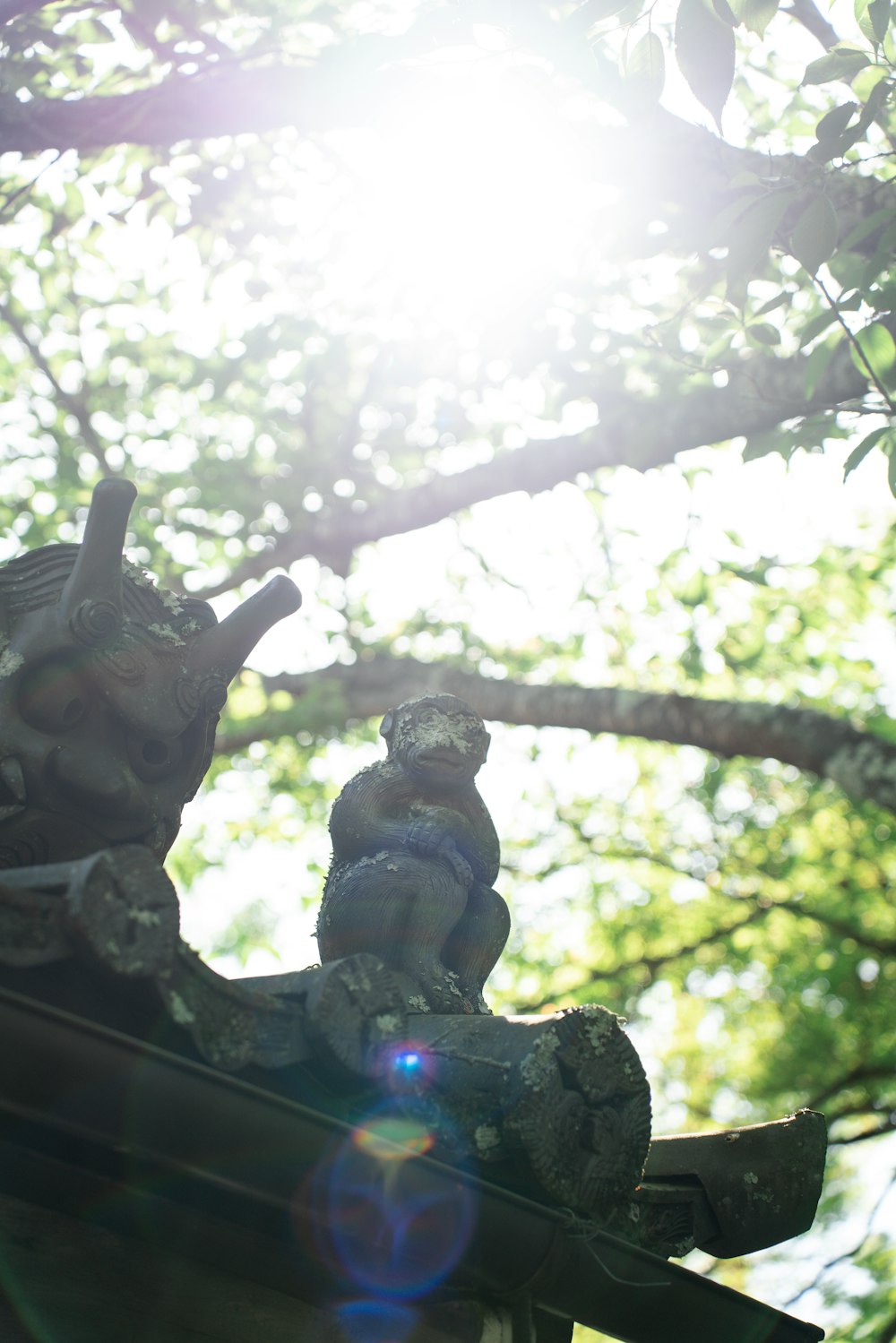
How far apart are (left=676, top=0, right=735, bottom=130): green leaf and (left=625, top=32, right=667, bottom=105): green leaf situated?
0.32 meters

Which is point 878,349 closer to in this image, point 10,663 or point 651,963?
point 10,663

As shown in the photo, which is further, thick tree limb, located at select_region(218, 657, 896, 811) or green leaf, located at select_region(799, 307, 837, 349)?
thick tree limb, located at select_region(218, 657, 896, 811)

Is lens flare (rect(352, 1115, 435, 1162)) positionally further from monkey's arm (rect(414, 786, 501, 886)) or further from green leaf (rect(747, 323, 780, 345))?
green leaf (rect(747, 323, 780, 345))

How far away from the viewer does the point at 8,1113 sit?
169cm

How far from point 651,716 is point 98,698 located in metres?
4.60

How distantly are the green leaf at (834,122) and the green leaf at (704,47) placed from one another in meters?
0.37

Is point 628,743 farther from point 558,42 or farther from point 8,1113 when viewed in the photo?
point 8,1113

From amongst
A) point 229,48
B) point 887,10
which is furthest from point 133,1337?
point 229,48

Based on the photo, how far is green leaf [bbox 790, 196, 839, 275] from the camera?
2.93 meters

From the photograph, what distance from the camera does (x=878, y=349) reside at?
3.38 m

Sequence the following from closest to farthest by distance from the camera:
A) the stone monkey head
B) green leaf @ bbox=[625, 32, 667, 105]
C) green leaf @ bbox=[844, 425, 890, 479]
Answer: the stone monkey head
green leaf @ bbox=[625, 32, 667, 105]
green leaf @ bbox=[844, 425, 890, 479]

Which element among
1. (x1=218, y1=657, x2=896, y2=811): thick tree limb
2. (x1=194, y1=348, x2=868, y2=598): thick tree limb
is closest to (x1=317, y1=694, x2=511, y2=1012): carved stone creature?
(x1=194, y1=348, x2=868, y2=598): thick tree limb

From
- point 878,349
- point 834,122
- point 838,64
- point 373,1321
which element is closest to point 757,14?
point 838,64

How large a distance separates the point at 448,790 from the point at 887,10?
1.96m
